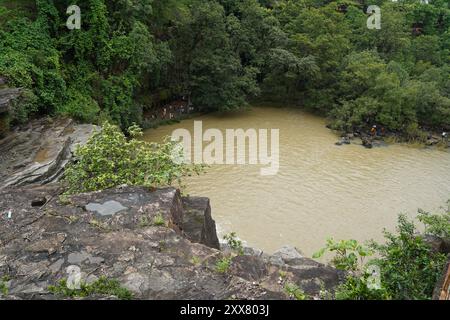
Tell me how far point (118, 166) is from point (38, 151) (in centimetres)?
367

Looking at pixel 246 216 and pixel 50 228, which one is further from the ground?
pixel 50 228

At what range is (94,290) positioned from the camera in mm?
4504

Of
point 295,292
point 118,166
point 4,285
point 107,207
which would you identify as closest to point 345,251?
point 295,292

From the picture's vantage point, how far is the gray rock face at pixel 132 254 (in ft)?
15.2

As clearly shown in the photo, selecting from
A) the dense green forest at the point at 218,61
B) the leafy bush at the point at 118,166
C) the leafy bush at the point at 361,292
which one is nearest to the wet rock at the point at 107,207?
the leafy bush at the point at 118,166

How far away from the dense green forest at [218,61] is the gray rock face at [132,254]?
232 inches

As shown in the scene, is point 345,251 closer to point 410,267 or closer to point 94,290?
point 410,267

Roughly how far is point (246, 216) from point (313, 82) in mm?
12687

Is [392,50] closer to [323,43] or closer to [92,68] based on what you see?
[323,43]

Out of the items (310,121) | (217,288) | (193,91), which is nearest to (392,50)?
(310,121)

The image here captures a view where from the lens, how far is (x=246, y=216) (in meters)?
12.2

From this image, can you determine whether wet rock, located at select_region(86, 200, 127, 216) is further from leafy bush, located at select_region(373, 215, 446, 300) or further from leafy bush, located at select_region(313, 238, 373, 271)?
leafy bush, located at select_region(373, 215, 446, 300)

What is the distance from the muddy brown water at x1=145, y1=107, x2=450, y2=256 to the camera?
37.8ft

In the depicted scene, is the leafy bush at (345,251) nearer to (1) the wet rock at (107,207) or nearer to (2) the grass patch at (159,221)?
(2) the grass patch at (159,221)
